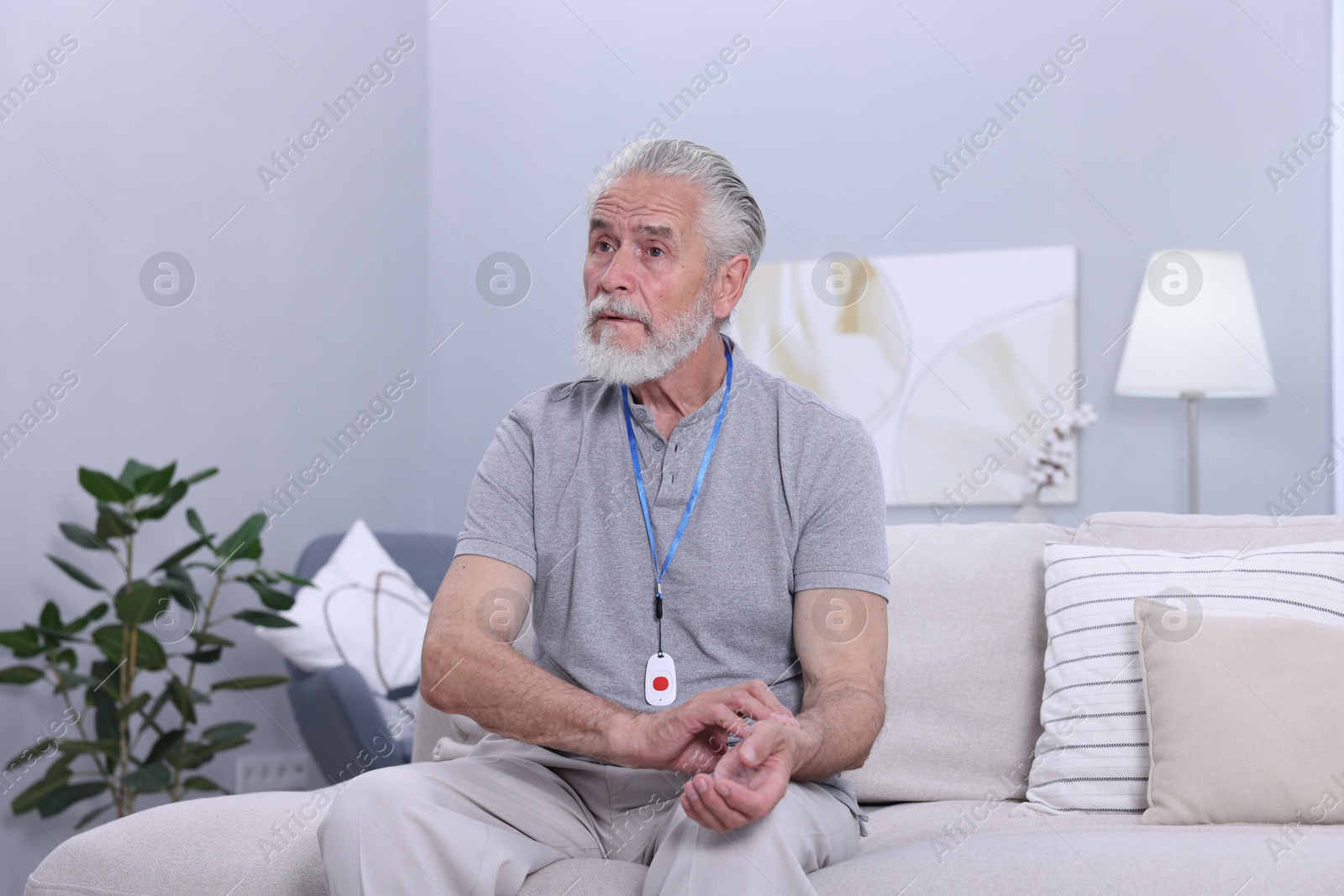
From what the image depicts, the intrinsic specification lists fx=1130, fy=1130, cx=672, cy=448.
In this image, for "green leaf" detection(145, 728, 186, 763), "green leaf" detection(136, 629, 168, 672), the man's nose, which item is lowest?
"green leaf" detection(145, 728, 186, 763)

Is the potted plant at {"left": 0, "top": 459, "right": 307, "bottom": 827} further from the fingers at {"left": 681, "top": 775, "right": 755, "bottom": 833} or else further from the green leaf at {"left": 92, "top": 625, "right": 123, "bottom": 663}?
the fingers at {"left": 681, "top": 775, "right": 755, "bottom": 833}

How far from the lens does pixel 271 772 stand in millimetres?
3328

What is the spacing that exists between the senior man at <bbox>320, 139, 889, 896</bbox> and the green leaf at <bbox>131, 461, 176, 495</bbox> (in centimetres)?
122

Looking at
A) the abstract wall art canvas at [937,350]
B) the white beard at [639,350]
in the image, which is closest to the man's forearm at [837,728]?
the white beard at [639,350]

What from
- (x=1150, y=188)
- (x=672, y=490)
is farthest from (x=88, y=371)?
(x=1150, y=188)

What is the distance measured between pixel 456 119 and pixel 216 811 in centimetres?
327

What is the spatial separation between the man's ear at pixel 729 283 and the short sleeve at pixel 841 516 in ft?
0.89

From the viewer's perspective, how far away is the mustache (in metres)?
1.60

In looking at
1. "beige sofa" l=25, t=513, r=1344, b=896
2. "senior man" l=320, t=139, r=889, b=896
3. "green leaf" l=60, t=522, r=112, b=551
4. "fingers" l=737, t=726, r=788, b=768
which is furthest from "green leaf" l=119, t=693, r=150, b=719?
"fingers" l=737, t=726, r=788, b=768

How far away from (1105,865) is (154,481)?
2.06 meters

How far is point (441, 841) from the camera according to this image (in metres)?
1.17

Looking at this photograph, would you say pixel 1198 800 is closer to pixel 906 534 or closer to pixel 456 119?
pixel 906 534

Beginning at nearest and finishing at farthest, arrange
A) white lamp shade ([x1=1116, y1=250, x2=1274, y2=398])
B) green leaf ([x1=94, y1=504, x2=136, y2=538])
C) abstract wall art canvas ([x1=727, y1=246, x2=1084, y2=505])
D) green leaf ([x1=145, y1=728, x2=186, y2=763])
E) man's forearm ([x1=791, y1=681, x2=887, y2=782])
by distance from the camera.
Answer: man's forearm ([x1=791, y1=681, x2=887, y2=782]) → green leaf ([x1=94, y1=504, x2=136, y2=538]) → green leaf ([x1=145, y1=728, x2=186, y2=763]) → white lamp shade ([x1=1116, y1=250, x2=1274, y2=398]) → abstract wall art canvas ([x1=727, y1=246, x2=1084, y2=505])

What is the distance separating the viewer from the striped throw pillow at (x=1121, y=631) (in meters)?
1.59
